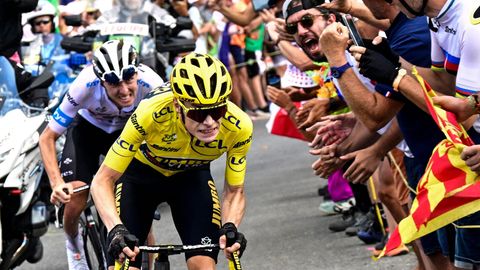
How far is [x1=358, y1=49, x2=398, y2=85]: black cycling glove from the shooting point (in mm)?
6332

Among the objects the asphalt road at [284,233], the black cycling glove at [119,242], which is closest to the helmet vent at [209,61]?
the black cycling glove at [119,242]

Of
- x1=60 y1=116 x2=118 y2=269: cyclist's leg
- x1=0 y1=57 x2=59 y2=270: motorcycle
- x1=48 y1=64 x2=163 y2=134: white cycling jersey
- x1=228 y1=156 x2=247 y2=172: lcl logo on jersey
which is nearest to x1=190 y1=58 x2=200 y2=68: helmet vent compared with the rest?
x1=228 y1=156 x2=247 y2=172: lcl logo on jersey

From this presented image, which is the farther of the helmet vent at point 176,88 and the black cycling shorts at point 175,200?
the black cycling shorts at point 175,200

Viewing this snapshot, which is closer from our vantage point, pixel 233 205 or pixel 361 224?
pixel 233 205

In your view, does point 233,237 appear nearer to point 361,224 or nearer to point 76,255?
point 76,255

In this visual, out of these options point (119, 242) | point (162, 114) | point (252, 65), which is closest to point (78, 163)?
point (162, 114)

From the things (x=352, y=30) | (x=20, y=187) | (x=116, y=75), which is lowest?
(x=20, y=187)

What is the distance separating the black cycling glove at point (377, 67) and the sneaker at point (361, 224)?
4948 millimetres

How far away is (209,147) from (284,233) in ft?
15.4

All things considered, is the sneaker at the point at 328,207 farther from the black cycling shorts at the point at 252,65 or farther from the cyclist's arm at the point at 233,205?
the black cycling shorts at the point at 252,65

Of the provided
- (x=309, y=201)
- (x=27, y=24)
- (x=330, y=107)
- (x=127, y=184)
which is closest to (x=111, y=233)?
(x=127, y=184)

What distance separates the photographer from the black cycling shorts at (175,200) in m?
7.69

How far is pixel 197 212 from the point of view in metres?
7.77

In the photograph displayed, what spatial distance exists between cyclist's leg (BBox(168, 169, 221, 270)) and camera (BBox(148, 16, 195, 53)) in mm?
6099
